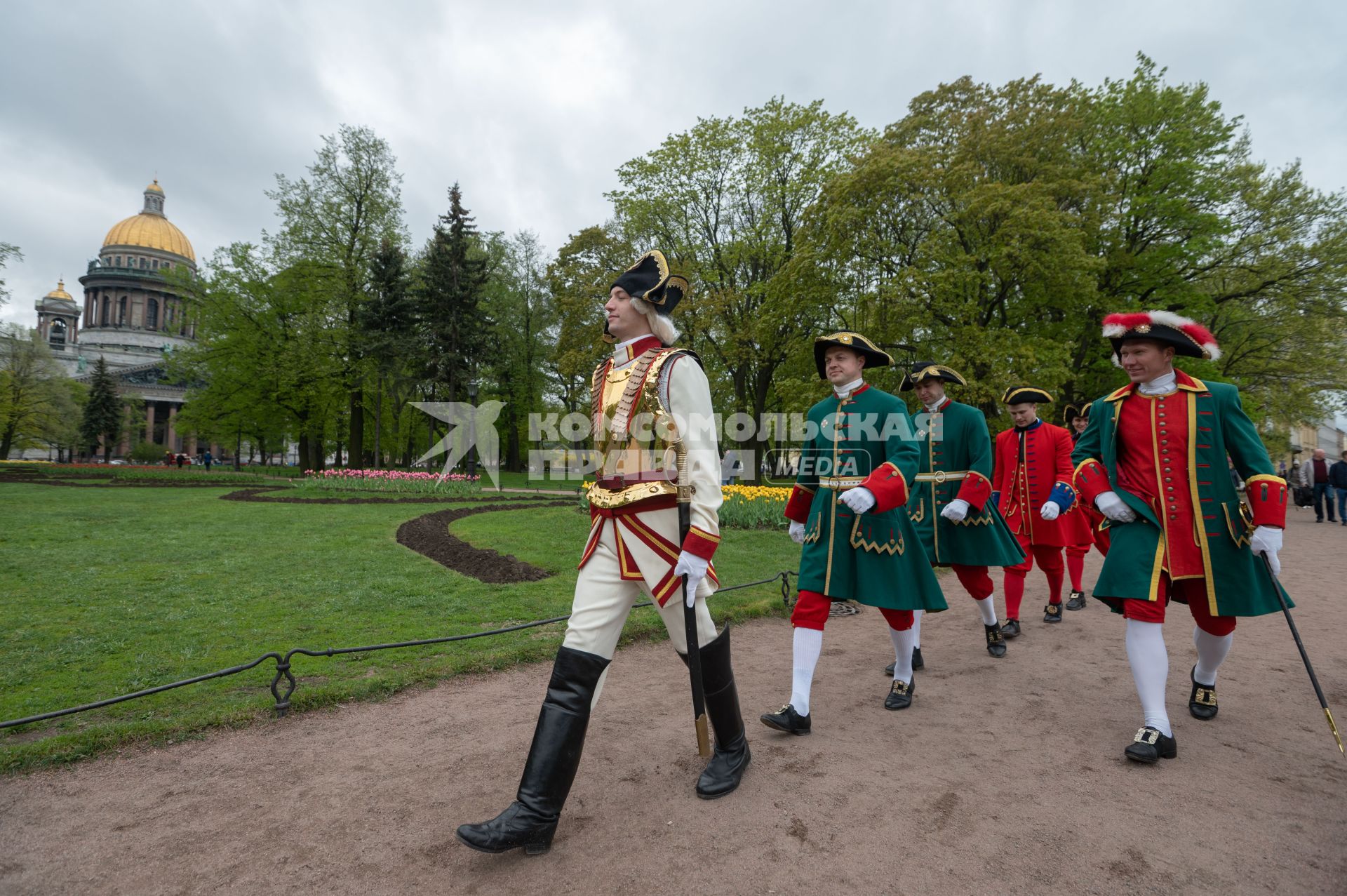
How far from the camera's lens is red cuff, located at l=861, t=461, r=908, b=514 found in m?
3.91

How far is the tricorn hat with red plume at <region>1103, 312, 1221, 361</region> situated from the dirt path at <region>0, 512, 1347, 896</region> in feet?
7.08

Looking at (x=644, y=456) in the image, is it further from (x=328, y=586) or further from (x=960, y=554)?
(x=328, y=586)

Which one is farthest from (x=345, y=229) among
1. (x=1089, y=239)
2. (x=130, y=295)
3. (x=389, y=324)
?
(x=130, y=295)

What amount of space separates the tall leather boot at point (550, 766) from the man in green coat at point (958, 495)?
3.45 metres

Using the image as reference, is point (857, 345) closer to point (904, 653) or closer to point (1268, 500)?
point (904, 653)

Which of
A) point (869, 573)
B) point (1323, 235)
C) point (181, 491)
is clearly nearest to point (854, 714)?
point (869, 573)

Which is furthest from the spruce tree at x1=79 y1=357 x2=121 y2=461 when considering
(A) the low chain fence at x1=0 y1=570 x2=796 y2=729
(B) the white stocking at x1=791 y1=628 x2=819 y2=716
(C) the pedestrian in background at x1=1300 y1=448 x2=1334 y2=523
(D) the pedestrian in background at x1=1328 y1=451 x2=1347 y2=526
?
(D) the pedestrian in background at x1=1328 y1=451 x2=1347 y2=526

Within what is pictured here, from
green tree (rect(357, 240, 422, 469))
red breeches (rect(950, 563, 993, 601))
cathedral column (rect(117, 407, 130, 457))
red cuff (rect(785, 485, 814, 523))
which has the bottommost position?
red breeches (rect(950, 563, 993, 601))

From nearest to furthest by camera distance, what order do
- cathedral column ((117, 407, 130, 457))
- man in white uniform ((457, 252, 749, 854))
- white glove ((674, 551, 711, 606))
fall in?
man in white uniform ((457, 252, 749, 854)), white glove ((674, 551, 711, 606)), cathedral column ((117, 407, 130, 457))

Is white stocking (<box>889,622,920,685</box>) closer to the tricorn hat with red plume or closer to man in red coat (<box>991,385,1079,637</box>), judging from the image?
the tricorn hat with red plume

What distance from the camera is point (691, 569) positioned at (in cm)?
294

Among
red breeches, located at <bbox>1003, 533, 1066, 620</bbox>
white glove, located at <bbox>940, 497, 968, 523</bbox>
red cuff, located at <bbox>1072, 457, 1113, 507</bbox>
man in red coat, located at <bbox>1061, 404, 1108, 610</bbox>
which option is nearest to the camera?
red cuff, located at <bbox>1072, 457, 1113, 507</bbox>

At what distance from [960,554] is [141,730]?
18.5ft

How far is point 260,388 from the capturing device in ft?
110
